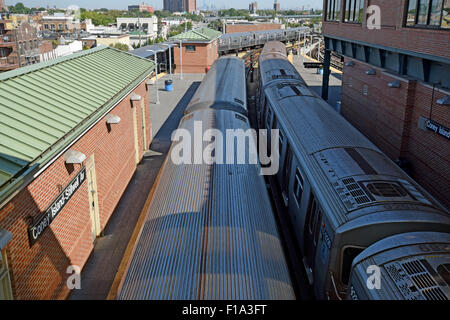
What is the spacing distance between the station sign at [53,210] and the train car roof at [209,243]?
168 centimetres

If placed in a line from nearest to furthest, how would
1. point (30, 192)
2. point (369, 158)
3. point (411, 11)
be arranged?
1. point (30, 192)
2. point (369, 158)
3. point (411, 11)

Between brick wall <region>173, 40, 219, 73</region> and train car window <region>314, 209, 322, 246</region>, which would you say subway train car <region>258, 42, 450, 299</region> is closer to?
train car window <region>314, 209, 322, 246</region>

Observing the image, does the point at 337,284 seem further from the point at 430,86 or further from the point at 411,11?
the point at 411,11

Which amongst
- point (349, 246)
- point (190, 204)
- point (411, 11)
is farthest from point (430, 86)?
point (190, 204)

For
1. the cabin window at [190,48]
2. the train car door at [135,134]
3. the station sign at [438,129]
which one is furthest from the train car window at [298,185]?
the cabin window at [190,48]

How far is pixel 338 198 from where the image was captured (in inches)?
267

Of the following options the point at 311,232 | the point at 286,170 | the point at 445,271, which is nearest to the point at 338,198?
the point at 311,232

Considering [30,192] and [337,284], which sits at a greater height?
[30,192]

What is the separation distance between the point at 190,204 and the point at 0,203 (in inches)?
108

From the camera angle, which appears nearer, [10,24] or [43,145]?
[43,145]

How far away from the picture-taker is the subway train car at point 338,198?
5941mm

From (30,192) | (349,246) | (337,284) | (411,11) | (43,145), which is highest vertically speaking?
(411,11)

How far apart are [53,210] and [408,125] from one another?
10.2 meters

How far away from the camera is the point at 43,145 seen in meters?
6.73
